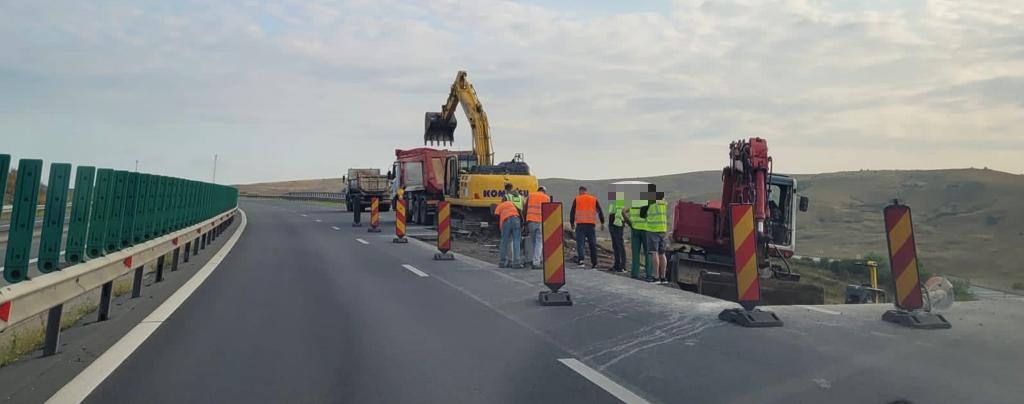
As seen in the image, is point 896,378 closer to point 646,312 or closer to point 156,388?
point 646,312

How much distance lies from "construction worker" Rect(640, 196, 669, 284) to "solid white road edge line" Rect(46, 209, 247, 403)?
7.90 meters

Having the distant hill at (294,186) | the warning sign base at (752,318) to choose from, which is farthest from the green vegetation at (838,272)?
the distant hill at (294,186)

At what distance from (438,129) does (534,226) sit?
17815 mm

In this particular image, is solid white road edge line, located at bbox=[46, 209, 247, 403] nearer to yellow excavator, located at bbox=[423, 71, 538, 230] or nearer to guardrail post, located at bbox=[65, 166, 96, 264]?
guardrail post, located at bbox=[65, 166, 96, 264]

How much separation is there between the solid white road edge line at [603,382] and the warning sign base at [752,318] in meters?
2.54

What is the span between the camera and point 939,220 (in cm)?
3766

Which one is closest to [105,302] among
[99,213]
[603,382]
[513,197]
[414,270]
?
[99,213]

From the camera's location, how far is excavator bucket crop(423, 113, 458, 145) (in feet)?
107

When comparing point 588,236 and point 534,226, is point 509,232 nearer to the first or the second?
point 534,226

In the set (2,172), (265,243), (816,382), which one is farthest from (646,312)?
(265,243)

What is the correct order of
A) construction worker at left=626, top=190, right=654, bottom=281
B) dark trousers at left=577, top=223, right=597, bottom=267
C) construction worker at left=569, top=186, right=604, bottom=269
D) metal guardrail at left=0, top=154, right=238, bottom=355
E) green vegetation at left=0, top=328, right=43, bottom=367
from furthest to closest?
1. dark trousers at left=577, top=223, right=597, bottom=267
2. construction worker at left=569, top=186, right=604, bottom=269
3. construction worker at left=626, top=190, right=654, bottom=281
4. green vegetation at left=0, top=328, right=43, bottom=367
5. metal guardrail at left=0, top=154, right=238, bottom=355

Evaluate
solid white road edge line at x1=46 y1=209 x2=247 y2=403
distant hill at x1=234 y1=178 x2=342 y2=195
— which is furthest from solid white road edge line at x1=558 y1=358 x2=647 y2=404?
distant hill at x1=234 y1=178 x2=342 y2=195

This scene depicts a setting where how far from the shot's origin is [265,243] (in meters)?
21.2

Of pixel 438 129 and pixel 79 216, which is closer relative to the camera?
pixel 79 216
